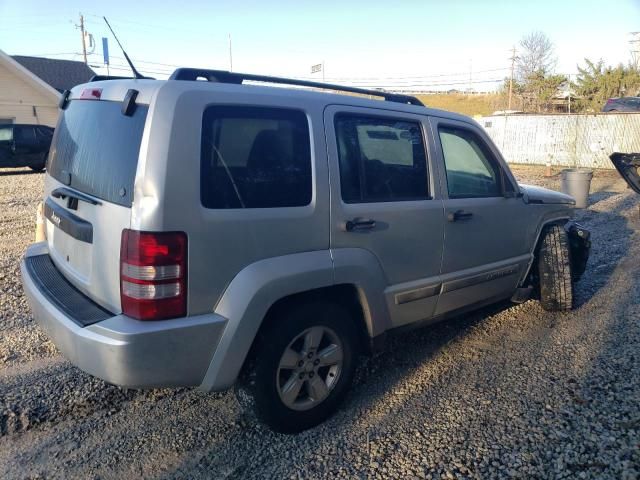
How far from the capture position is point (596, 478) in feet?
8.13

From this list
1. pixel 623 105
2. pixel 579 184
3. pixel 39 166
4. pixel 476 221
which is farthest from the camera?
pixel 623 105

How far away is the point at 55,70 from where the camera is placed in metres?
34.0

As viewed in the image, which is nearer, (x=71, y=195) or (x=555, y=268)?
(x=71, y=195)

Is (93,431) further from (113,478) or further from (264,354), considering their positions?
(264,354)

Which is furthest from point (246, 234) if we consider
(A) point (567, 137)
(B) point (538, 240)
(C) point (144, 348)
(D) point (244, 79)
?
(A) point (567, 137)

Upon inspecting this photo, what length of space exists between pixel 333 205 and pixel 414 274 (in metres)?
0.86

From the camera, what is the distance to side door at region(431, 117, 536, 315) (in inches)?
140

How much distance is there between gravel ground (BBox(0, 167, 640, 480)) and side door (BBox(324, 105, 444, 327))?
61 centimetres

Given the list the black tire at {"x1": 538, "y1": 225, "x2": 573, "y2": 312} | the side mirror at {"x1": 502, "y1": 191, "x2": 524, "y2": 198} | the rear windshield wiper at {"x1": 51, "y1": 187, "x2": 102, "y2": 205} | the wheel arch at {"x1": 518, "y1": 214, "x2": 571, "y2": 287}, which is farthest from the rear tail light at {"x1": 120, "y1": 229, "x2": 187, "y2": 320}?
the black tire at {"x1": 538, "y1": 225, "x2": 573, "y2": 312}

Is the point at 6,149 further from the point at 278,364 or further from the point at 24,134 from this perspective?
the point at 278,364

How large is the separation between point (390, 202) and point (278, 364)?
1.22 meters

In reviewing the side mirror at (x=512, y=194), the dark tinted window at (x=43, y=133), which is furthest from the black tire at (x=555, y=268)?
the dark tinted window at (x=43, y=133)

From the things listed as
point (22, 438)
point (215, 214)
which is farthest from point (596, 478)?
point (22, 438)

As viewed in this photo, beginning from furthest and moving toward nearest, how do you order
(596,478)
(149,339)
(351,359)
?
(351,359), (596,478), (149,339)
